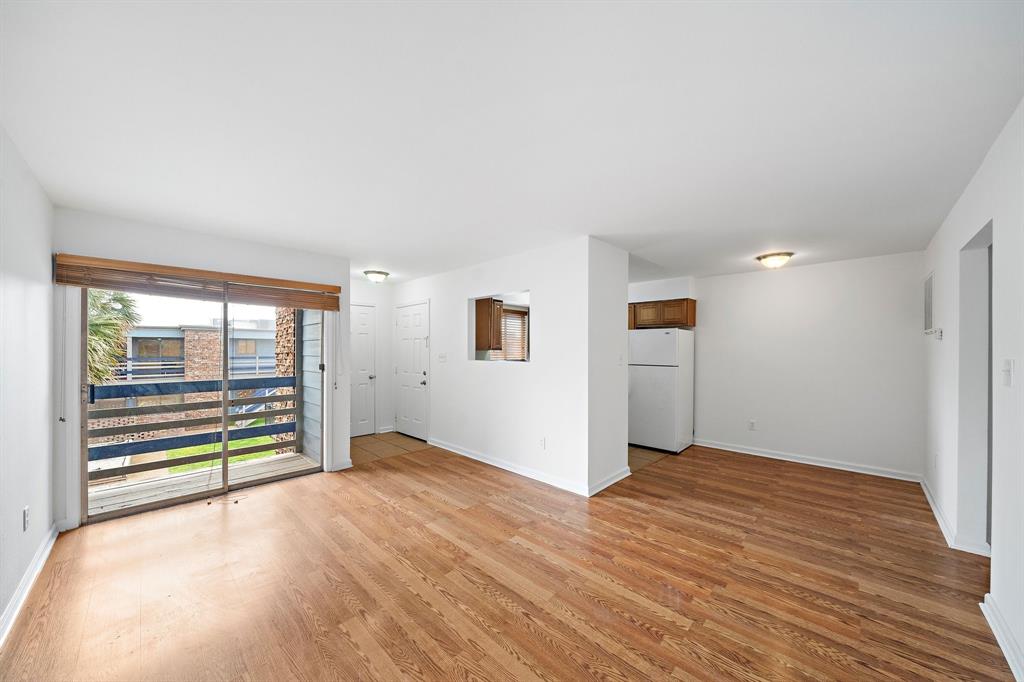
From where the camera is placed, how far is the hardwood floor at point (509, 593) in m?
1.81

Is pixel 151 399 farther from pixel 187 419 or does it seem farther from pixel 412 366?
pixel 412 366

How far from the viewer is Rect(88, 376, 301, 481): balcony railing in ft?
11.0

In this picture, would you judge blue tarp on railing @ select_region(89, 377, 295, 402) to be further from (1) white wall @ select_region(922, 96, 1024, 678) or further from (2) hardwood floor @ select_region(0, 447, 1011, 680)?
(1) white wall @ select_region(922, 96, 1024, 678)

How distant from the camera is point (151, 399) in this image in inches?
141

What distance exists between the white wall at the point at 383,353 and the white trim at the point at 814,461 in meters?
4.89

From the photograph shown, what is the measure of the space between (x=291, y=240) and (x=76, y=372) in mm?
1954

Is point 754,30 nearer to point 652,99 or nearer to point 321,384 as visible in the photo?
point 652,99

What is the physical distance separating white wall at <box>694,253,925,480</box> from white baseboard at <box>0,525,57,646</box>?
21.6 feet

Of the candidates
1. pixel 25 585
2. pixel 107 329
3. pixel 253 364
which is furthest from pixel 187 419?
pixel 25 585

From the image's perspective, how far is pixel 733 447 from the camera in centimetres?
556

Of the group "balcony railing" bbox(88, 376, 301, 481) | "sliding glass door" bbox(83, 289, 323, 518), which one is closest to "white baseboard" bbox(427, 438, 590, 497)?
"sliding glass door" bbox(83, 289, 323, 518)

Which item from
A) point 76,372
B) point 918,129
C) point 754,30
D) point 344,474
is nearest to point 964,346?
point 918,129

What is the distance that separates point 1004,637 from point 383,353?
6.61 meters

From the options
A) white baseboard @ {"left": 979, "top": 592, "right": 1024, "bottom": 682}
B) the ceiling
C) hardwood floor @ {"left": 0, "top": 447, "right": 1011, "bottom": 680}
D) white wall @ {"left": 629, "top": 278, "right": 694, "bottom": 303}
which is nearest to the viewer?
the ceiling
